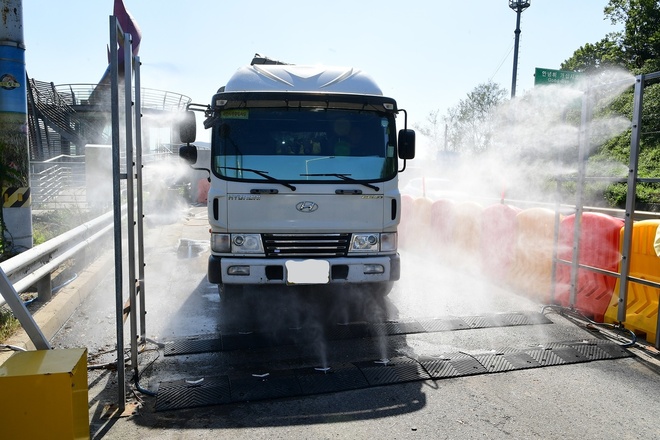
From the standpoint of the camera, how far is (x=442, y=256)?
9867 mm

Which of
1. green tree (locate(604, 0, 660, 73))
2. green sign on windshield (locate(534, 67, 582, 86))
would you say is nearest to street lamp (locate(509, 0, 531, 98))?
green tree (locate(604, 0, 660, 73))

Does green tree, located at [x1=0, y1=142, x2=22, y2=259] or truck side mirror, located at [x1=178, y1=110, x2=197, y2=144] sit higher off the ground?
truck side mirror, located at [x1=178, y1=110, x2=197, y2=144]

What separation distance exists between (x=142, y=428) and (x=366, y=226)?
10.2 ft

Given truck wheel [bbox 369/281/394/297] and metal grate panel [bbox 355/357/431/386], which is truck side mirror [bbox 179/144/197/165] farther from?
metal grate panel [bbox 355/357/431/386]

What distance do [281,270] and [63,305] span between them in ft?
8.57

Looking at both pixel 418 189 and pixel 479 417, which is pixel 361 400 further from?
pixel 418 189

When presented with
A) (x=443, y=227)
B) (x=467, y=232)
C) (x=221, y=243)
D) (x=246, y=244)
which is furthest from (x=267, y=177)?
(x=443, y=227)

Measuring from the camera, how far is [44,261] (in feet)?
18.7

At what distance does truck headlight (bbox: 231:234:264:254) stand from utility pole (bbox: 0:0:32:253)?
11.7ft

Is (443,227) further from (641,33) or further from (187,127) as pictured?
(641,33)

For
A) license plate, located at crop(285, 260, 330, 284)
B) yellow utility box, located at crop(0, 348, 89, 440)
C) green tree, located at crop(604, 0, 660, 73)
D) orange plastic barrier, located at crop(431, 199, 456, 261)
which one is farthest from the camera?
green tree, located at crop(604, 0, 660, 73)

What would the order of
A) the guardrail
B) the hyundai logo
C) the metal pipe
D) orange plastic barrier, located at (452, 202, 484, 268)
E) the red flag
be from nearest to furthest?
the metal pipe
the guardrail
the hyundai logo
orange plastic barrier, located at (452, 202, 484, 268)
the red flag

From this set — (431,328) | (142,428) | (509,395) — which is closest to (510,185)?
(431,328)

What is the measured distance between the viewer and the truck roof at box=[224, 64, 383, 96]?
5.79m
